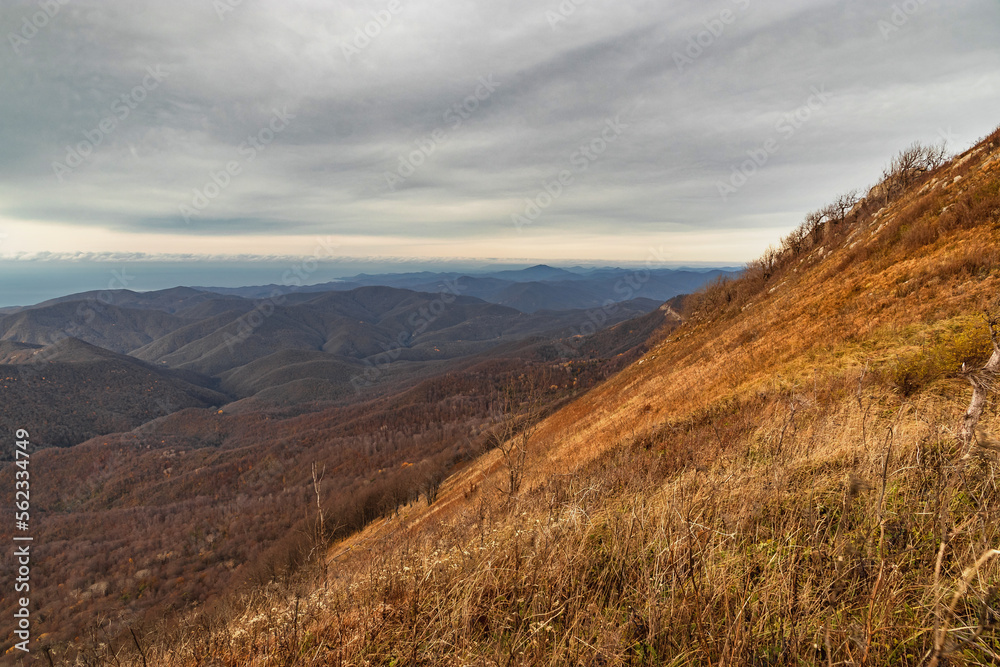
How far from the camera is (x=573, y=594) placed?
3342 mm

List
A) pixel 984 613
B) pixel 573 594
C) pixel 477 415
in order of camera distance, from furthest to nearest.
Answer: pixel 477 415 → pixel 573 594 → pixel 984 613

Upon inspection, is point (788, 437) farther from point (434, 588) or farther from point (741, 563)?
point (434, 588)

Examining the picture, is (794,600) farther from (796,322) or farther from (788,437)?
(796,322)

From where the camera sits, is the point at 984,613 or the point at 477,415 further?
the point at 477,415

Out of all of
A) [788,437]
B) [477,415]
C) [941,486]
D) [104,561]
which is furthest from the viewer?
[477,415]

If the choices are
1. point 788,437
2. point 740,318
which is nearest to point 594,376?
point 740,318

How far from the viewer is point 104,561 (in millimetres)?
72438

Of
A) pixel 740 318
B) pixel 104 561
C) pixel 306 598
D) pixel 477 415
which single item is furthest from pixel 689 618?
pixel 477 415

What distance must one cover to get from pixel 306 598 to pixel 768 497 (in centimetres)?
553

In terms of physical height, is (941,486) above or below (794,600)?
above

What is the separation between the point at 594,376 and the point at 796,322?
125m

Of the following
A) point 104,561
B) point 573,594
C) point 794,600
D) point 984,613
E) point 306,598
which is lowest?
point 104,561

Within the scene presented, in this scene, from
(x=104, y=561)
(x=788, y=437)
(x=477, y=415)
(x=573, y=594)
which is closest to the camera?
(x=573, y=594)

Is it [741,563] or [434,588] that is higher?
[741,563]
